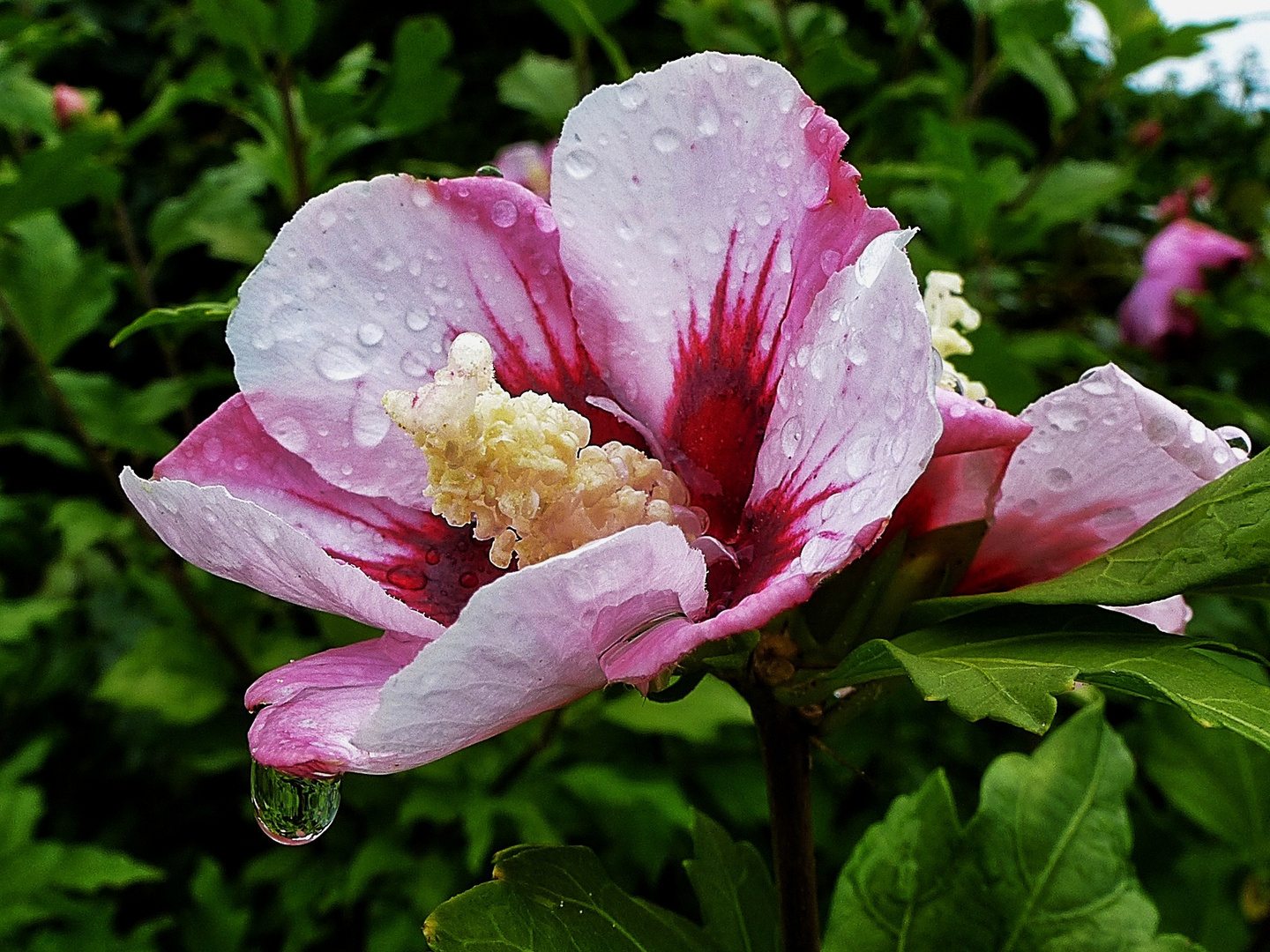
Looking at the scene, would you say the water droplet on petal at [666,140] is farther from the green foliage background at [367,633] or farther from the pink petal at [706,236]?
the green foliage background at [367,633]

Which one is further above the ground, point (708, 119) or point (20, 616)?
point (708, 119)

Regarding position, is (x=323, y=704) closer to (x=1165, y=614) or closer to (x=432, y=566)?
(x=432, y=566)

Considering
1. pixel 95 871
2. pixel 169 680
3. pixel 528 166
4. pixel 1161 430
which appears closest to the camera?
pixel 1161 430

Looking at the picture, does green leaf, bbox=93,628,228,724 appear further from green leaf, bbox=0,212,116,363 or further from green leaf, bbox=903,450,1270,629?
green leaf, bbox=903,450,1270,629

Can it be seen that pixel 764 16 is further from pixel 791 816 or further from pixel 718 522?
pixel 791 816

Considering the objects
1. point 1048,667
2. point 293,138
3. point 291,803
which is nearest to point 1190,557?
point 1048,667

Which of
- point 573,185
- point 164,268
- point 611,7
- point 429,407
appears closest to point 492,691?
point 429,407

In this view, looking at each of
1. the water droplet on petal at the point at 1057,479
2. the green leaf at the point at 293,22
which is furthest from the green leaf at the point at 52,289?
the water droplet on petal at the point at 1057,479
